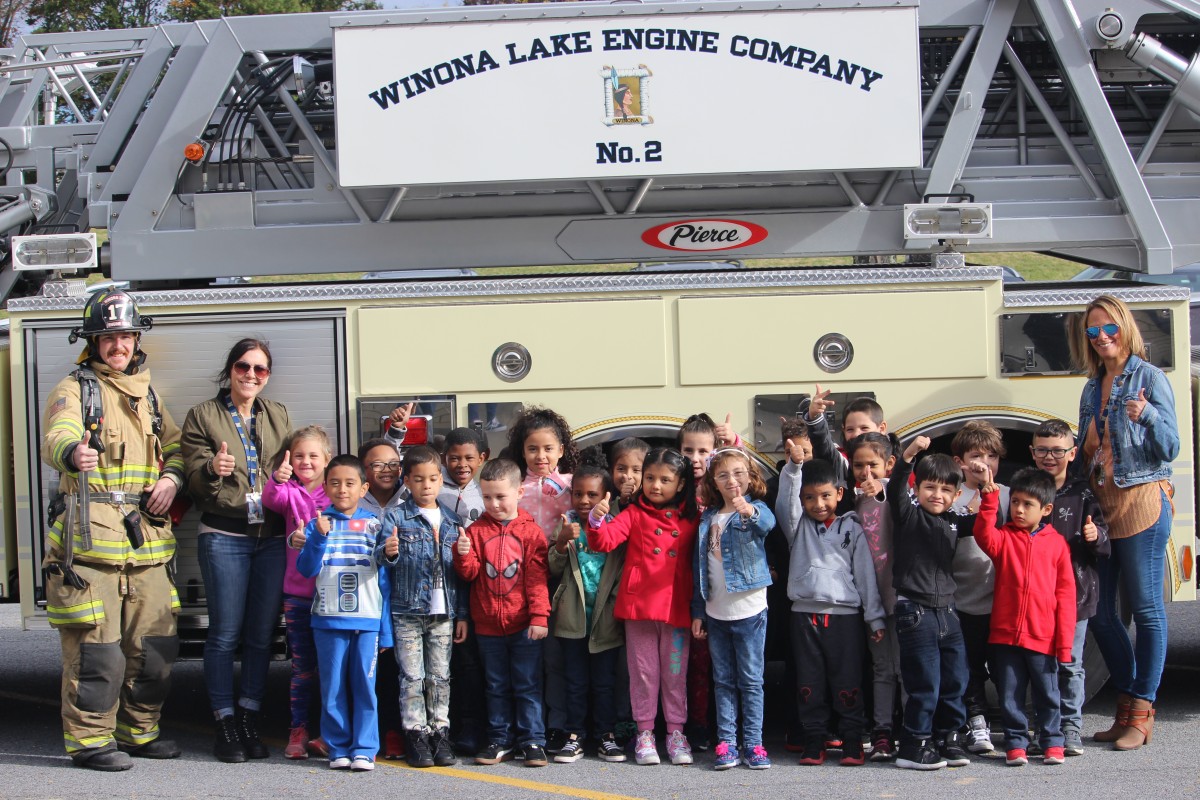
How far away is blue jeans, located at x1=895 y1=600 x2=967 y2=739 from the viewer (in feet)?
18.6

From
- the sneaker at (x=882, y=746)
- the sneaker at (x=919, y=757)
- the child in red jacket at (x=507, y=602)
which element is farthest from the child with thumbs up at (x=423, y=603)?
the sneaker at (x=919, y=757)

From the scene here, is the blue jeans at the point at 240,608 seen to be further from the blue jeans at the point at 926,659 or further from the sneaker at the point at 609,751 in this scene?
the blue jeans at the point at 926,659

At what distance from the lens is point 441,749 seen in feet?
19.2

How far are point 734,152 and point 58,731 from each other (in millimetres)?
4391

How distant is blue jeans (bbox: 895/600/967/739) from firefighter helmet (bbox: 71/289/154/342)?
3.59m

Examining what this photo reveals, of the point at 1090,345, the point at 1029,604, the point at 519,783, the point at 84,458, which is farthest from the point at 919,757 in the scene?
the point at 84,458

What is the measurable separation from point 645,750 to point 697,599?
2.25 ft

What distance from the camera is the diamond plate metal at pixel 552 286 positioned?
21.3 ft

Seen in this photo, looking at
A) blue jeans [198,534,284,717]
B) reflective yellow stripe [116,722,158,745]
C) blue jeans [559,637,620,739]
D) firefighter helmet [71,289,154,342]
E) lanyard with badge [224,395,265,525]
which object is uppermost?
firefighter helmet [71,289,154,342]

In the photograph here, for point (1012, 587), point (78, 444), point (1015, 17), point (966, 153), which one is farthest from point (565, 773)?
point (1015, 17)

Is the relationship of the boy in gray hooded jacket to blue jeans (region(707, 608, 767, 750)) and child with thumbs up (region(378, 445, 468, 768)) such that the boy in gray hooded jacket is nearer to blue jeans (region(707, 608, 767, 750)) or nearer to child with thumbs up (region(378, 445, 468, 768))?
blue jeans (region(707, 608, 767, 750))

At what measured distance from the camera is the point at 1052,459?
19.6ft

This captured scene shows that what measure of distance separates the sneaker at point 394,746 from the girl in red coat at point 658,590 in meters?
1.06

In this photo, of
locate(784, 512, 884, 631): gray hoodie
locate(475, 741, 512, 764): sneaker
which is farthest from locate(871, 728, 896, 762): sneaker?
locate(475, 741, 512, 764): sneaker
